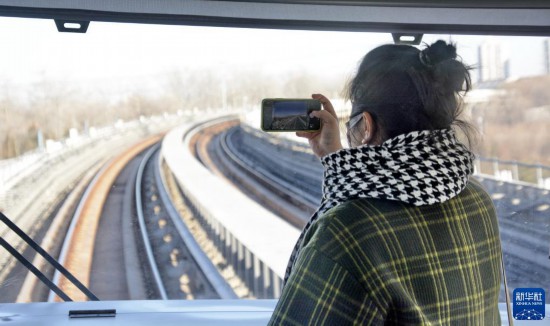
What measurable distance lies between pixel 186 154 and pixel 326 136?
1.57 m

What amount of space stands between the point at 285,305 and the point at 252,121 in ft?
5.72

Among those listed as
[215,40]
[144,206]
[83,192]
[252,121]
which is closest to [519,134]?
[252,121]

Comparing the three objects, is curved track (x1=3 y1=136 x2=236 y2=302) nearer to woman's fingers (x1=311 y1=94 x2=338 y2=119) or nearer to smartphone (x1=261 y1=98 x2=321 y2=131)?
smartphone (x1=261 y1=98 x2=321 y2=131)

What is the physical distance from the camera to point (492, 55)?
2.61 meters

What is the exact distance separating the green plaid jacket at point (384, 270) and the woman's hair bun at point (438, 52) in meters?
0.23

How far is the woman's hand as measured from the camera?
1.27m

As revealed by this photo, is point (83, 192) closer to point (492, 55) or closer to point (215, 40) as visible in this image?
point (215, 40)

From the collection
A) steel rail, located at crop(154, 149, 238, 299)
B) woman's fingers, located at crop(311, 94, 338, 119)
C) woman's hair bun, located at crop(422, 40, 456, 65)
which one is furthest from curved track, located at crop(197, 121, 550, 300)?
woman's hair bun, located at crop(422, 40, 456, 65)

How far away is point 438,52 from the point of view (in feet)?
3.58

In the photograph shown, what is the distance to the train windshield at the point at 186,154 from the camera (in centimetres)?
245

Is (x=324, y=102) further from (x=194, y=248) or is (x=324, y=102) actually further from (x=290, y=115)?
(x=194, y=248)

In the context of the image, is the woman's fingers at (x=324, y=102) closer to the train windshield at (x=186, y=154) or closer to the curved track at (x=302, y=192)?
the train windshield at (x=186, y=154)

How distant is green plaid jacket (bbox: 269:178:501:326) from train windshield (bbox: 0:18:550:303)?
55.1 inches

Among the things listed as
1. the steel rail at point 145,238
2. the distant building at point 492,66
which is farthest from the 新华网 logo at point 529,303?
the steel rail at point 145,238
